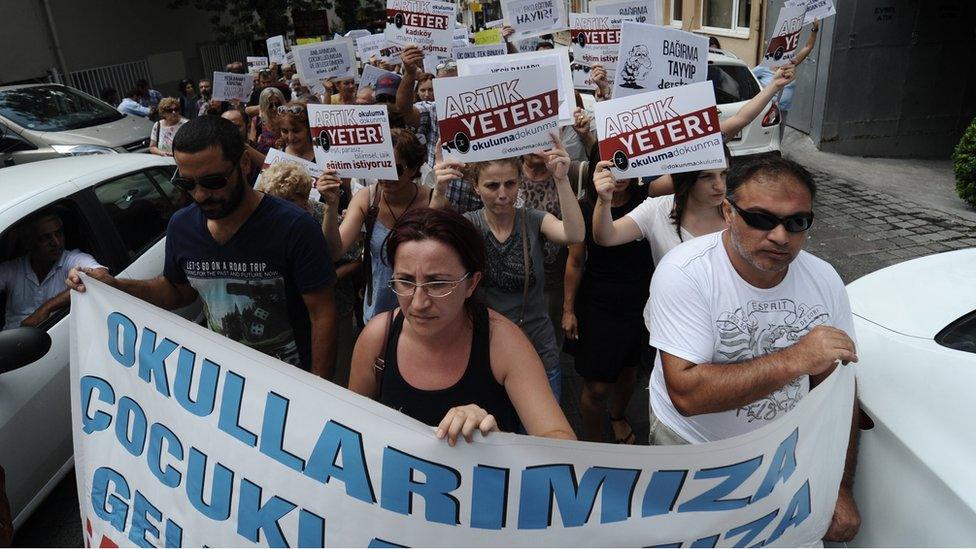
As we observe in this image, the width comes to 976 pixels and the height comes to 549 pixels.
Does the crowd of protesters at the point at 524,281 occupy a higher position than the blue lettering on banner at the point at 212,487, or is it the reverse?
the crowd of protesters at the point at 524,281

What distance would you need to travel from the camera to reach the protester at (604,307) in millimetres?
3230

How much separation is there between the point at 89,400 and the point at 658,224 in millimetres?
2289

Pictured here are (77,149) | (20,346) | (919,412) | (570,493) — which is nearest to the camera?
(570,493)

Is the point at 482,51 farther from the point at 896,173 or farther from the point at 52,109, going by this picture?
the point at 52,109

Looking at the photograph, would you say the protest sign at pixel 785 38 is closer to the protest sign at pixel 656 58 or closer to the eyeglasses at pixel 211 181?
the protest sign at pixel 656 58

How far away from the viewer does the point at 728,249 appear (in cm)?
204

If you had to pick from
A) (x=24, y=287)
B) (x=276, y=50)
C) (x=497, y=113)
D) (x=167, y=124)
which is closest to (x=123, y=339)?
(x=24, y=287)

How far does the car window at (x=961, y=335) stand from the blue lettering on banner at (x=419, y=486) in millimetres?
1615

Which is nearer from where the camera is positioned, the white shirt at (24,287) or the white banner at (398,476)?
the white banner at (398,476)

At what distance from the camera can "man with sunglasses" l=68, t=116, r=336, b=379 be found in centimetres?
253

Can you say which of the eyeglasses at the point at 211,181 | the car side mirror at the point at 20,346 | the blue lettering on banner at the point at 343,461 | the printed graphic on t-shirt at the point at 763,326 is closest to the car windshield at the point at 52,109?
the car side mirror at the point at 20,346

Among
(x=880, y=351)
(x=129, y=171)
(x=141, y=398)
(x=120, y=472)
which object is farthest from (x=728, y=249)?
(x=129, y=171)

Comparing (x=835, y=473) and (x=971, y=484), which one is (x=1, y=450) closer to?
(x=835, y=473)

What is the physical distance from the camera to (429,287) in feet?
6.33
